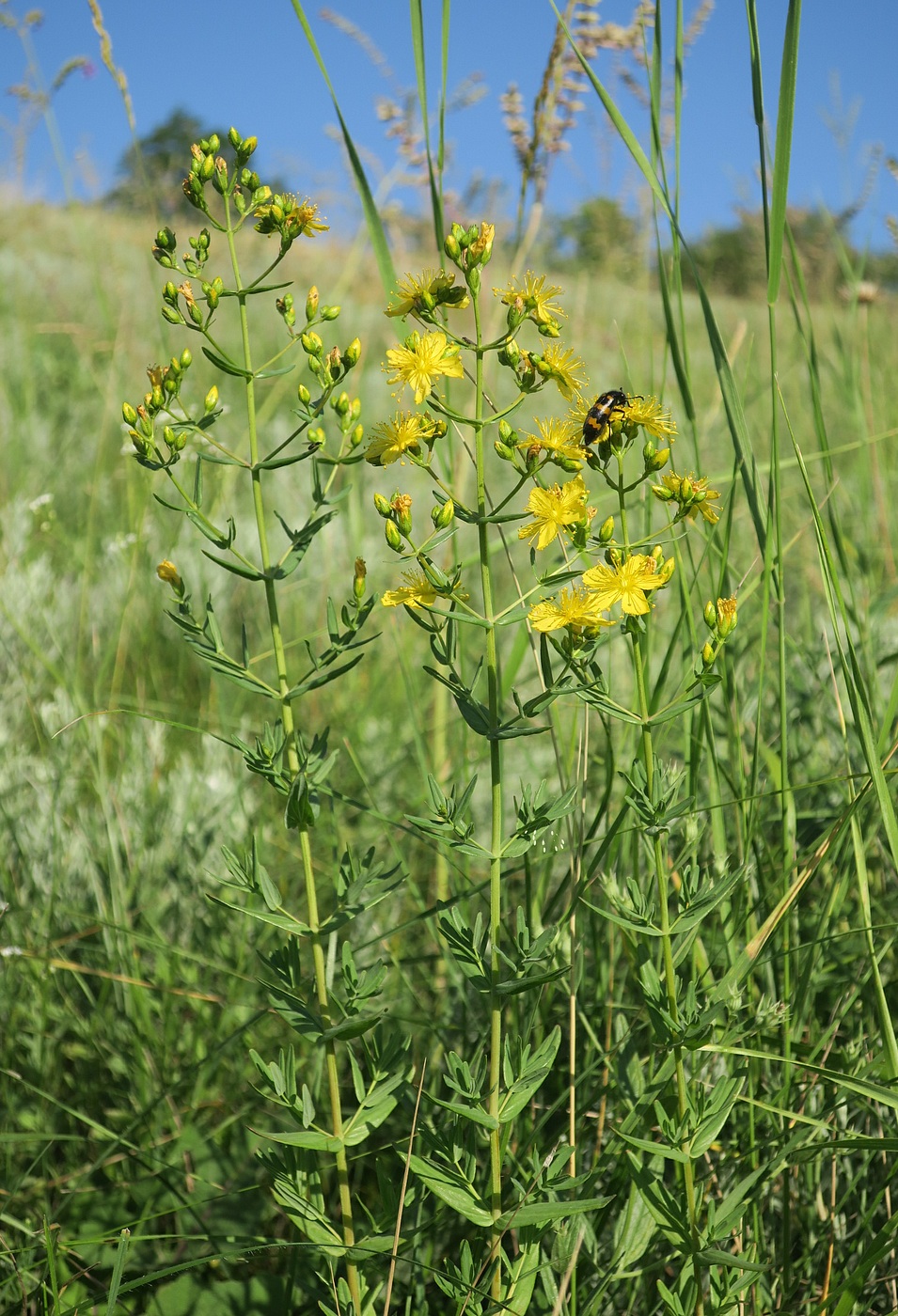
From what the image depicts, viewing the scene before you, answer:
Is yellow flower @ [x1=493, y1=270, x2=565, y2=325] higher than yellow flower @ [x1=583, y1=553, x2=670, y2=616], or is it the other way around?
yellow flower @ [x1=493, y1=270, x2=565, y2=325]

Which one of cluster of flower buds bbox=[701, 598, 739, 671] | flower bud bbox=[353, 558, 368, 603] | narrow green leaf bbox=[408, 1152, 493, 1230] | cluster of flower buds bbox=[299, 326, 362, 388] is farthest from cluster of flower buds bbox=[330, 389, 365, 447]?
narrow green leaf bbox=[408, 1152, 493, 1230]

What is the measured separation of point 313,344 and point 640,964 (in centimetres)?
75

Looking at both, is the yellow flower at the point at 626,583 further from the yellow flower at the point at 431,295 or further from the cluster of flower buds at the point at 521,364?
the yellow flower at the point at 431,295

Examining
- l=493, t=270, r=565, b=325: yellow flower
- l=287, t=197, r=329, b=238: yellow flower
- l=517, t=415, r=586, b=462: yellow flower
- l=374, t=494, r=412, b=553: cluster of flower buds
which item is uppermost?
l=287, t=197, r=329, b=238: yellow flower

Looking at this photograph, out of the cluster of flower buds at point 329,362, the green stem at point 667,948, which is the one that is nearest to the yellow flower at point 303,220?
the cluster of flower buds at point 329,362

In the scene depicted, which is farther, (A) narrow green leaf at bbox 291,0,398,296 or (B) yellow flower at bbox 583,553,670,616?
(A) narrow green leaf at bbox 291,0,398,296

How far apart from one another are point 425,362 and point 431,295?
0.08 m

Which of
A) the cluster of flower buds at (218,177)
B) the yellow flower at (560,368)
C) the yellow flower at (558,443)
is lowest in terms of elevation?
the yellow flower at (558,443)

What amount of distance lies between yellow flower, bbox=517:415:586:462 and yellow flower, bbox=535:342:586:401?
3cm

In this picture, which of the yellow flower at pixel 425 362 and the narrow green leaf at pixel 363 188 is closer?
the yellow flower at pixel 425 362

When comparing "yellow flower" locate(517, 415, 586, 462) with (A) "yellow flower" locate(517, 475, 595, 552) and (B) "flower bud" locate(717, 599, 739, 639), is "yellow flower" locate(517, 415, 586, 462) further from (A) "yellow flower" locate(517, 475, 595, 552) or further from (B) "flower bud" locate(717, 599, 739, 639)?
(B) "flower bud" locate(717, 599, 739, 639)

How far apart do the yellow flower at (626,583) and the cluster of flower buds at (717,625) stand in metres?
0.07

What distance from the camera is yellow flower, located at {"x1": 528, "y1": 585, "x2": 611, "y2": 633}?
0.90 metres

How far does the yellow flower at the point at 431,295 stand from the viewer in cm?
98
